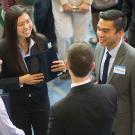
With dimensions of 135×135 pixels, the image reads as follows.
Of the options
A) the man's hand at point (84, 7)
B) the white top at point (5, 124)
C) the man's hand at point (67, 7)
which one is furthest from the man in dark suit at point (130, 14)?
the white top at point (5, 124)

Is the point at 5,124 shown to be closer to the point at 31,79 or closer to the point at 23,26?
the point at 31,79

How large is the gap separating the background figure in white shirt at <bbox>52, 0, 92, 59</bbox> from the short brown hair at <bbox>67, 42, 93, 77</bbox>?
279cm

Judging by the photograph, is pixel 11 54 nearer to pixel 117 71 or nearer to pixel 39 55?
pixel 39 55

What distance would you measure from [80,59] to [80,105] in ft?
0.94

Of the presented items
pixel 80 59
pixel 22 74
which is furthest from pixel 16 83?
pixel 80 59

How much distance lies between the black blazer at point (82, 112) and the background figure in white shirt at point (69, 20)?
2892 millimetres

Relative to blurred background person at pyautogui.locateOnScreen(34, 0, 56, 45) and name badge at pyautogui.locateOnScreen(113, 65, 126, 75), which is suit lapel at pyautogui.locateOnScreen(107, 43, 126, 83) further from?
blurred background person at pyautogui.locateOnScreen(34, 0, 56, 45)

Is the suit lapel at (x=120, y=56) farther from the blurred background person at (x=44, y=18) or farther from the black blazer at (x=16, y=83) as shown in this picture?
the blurred background person at (x=44, y=18)

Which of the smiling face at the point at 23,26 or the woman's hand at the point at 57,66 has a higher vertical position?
the smiling face at the point at 23,26

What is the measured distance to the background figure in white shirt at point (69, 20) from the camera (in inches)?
Answer: 199

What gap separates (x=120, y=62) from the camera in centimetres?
299

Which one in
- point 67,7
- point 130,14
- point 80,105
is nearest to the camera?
point 80,105

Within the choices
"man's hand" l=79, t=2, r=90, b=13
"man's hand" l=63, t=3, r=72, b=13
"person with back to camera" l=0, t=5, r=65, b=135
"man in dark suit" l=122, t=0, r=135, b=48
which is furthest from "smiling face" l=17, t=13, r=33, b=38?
"man's hand" l=79, t=2, r=90, b=13

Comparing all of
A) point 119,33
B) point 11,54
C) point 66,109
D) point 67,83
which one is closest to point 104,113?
point 66,109
